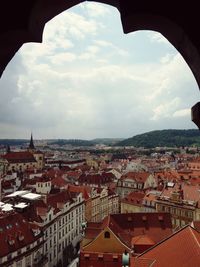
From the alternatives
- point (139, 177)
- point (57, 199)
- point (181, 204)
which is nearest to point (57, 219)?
point (57, 199)

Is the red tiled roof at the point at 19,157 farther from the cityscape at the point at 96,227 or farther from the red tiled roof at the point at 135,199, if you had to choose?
the red tiled roof at the point at 135,199

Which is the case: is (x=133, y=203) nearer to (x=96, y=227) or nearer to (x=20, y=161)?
(x=96, y=227)

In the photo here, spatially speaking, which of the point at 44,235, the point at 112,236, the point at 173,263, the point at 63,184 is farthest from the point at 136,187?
the point at 173,263

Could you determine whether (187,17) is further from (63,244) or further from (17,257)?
(63,244)

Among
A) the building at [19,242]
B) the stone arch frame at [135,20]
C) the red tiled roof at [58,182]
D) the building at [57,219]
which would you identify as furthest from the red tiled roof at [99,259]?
the red tiled roof at [58,182]

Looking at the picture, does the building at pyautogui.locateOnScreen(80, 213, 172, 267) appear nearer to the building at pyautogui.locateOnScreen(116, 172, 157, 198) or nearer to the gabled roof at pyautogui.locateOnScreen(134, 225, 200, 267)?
the gabled roof at pyautogui.locateOnScreen(134, 225, 200, 267)

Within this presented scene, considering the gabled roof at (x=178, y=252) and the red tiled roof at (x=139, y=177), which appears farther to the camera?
the red tiled roof at (x=139, y=177)
